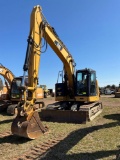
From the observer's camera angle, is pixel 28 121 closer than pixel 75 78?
Yes

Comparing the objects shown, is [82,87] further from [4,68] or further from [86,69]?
[4,68]

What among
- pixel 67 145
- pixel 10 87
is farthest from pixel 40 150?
pixel 10 87

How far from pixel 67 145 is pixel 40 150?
828 mm

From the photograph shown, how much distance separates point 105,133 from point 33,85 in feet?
9.91

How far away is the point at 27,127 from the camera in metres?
7.57

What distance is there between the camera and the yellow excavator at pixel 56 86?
7863 mm

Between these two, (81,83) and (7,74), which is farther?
(7,74)

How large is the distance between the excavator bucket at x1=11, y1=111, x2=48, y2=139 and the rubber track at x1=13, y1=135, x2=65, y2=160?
1.84 feet

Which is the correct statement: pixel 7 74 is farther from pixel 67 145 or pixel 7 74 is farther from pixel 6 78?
pixel 67 145

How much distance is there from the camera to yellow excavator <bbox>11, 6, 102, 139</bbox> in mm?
7863

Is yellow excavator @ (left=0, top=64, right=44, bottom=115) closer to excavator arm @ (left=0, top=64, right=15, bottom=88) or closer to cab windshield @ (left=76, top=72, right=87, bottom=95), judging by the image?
excavator arm @ (left=0, top=64, right=15, bottom=88)

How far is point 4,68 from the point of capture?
15.6 meters

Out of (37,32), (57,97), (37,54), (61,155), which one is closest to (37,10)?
(37,32)

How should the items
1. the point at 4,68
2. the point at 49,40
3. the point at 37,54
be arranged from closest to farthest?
the point at 37,54 → the point at 49,40 → the point at 4,68
